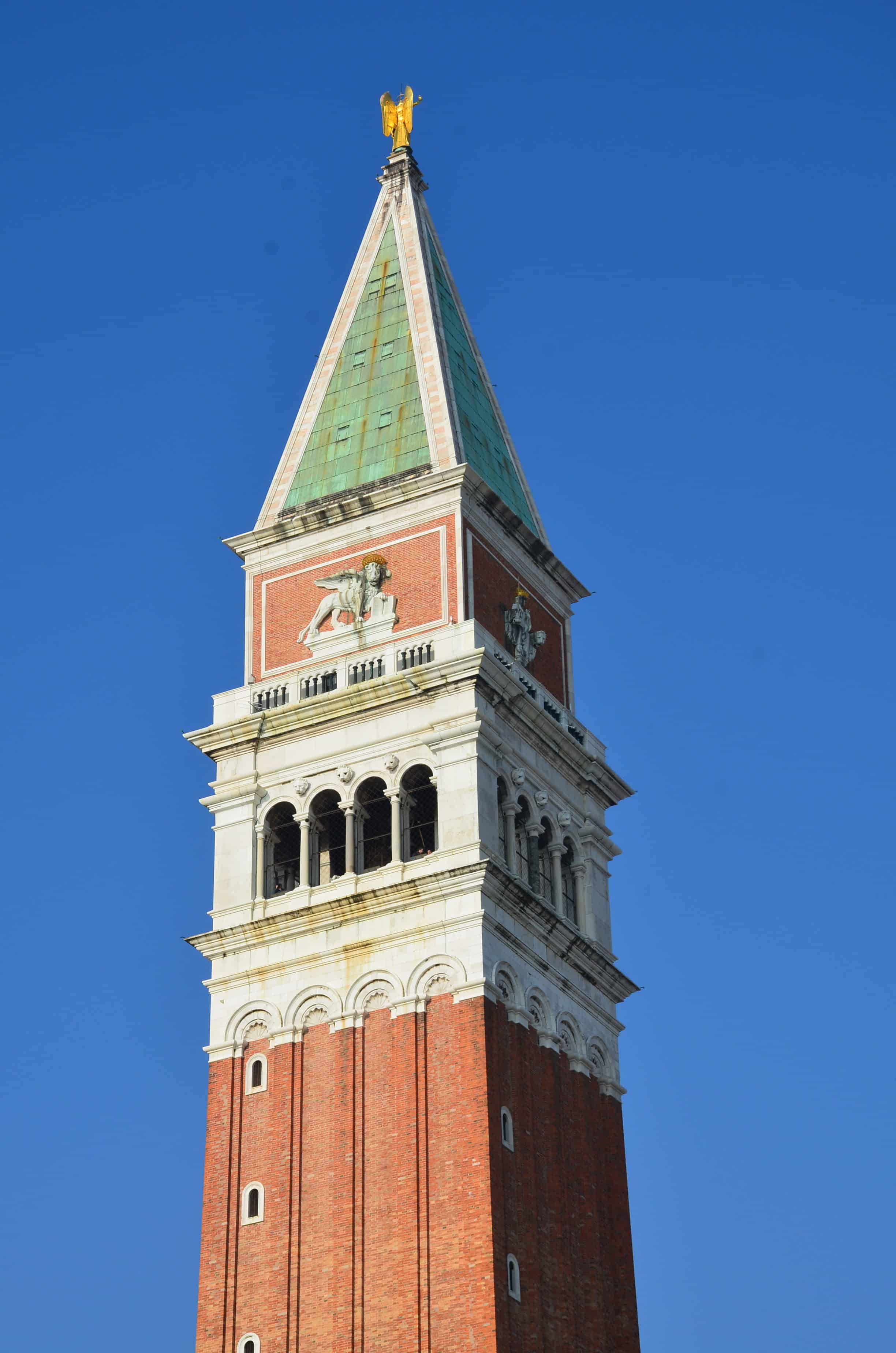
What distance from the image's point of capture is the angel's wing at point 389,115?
304 ft

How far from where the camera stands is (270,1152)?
225ft

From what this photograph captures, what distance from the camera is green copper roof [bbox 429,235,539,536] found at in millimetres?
81500

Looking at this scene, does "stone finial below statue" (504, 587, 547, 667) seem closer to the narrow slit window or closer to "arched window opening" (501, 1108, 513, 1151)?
"arched window opening" (501, 1108, 513, 1151)

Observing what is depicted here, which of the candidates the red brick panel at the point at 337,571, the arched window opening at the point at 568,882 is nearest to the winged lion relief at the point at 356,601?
the red brick panel at the point at 337,571

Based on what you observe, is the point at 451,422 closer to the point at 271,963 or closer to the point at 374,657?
the point at 374,657

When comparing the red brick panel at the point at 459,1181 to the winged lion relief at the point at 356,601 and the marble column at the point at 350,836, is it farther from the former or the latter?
the winged lion relief at the point at 356,601

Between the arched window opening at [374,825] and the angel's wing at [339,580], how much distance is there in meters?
7.38

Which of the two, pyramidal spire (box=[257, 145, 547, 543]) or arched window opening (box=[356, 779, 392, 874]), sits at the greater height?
pyramidal spire (box=[257, 145, 547, 543])

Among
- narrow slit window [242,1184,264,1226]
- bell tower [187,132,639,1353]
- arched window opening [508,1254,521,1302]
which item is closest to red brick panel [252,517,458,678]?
bell tower [187,132,639,1353]

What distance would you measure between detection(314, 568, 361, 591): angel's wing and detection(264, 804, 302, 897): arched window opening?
756 cm

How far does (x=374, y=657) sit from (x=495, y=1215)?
61.0 ft

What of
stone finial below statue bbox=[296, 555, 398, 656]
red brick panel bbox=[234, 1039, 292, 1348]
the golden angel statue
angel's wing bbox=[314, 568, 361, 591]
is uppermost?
the golden angel statue

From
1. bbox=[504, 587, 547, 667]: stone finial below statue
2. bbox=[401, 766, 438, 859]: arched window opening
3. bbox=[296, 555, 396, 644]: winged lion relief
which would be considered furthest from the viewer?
bbox=[504, 587, 547, 667]: stone finial below statue

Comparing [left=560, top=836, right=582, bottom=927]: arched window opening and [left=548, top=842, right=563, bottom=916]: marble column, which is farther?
[left=560, top=836, right=582, bottom=927]: arched window opening
